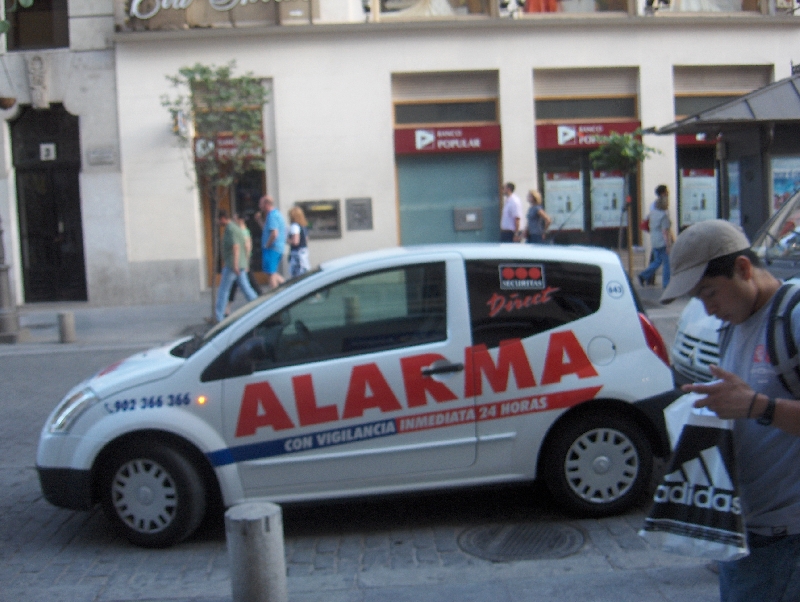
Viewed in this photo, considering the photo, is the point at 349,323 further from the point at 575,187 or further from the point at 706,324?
the point at 575,187

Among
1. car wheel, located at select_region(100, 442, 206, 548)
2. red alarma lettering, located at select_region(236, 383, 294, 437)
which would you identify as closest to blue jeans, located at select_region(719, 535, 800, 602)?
red alarma lettering, located at select_region(236, 383, 294, 437)

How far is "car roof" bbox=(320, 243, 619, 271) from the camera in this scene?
549cm

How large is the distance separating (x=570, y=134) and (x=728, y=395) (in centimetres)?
1737

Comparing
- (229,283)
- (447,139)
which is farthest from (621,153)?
(229,283)

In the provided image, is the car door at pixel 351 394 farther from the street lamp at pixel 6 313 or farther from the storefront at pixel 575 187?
the storefront at pixel 575 187

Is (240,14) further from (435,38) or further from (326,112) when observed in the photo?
(435,38)

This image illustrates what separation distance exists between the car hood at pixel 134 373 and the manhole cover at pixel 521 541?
76.2 inches

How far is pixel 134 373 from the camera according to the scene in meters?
5.39

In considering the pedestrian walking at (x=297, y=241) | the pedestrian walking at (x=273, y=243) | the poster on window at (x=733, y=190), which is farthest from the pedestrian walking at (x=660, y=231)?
the pedestrian walking at (x=273, y=243)

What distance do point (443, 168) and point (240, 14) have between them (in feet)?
16.6

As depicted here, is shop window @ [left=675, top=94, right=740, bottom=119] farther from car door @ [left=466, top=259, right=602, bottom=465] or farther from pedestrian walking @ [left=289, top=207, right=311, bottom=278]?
car door @ [left=466, top=259, right=602, bottom=465]

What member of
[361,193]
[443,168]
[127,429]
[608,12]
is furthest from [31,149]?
[127,429]

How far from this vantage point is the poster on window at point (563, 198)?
19375mm

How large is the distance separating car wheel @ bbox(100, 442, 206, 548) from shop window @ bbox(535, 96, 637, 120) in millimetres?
15463
